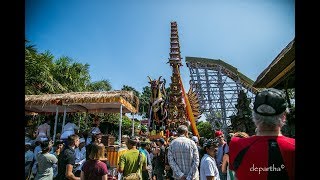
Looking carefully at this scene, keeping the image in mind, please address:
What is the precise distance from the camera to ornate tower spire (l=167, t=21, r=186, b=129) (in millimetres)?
22794

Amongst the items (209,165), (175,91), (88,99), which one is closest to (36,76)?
(88,99)

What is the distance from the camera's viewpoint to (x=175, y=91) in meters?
24.0

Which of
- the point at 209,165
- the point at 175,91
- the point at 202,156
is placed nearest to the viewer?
the point at 209,165

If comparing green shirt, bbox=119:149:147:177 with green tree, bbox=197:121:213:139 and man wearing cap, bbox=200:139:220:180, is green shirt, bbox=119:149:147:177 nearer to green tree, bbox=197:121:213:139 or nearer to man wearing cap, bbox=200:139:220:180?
man wearing cap, bbox=200:139:220:180

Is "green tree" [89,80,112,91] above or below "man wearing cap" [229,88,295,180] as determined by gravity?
above

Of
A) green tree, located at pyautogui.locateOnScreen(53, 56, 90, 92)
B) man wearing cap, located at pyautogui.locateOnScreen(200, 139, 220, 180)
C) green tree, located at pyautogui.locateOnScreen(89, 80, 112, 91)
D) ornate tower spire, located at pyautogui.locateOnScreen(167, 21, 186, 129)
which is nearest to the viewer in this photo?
man wearing cap, located at pyautogui.locateOnScreen(200, 139, 220, 180)

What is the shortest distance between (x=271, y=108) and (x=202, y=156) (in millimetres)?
3839

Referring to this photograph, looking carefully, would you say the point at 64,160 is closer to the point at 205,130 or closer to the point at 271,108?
the point at 271,108

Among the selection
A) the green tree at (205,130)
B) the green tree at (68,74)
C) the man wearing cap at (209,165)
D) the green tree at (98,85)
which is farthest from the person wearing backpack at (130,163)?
the green tree at (205,130)

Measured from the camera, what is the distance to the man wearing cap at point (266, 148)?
1.65m

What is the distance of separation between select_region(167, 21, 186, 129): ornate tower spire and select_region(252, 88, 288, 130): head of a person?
2017 cm

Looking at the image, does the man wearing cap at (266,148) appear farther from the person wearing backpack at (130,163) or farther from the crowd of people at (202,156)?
the person wearing backpack at (130,163)

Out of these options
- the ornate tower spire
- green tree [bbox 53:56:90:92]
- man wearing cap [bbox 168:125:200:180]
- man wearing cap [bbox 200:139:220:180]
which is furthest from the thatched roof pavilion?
the ornate tower spire
